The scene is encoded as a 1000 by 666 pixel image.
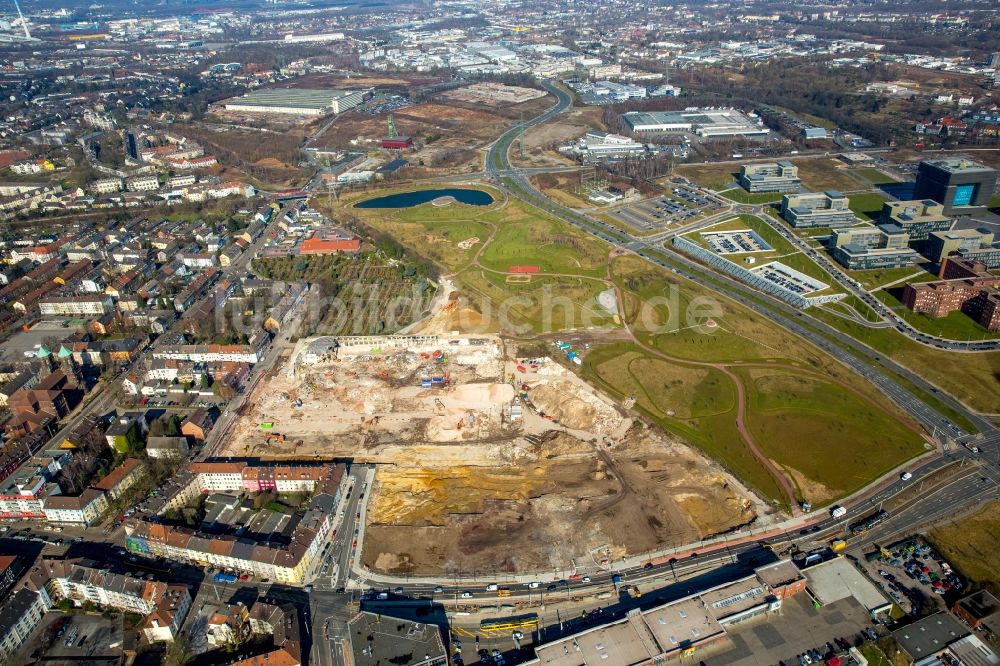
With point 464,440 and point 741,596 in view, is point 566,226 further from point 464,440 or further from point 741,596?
point 741,596

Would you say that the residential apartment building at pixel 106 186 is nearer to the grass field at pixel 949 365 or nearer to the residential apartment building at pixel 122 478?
the residential apartment building at pixel 122 478

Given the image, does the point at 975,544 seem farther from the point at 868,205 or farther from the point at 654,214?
the point at 868,205

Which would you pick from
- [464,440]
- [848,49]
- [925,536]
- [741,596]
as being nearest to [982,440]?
[925,536]

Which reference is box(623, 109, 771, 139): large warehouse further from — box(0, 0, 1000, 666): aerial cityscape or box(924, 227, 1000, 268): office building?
box(924, 227, 1000, 268): office building

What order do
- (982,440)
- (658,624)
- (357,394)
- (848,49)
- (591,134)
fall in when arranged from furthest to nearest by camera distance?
(848,49) → (591,134) → (357,394) → (982,440) → (658,624)

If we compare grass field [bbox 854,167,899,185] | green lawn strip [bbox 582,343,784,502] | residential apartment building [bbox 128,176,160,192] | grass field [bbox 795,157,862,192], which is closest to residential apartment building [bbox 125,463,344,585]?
green lawn strip [bbox 582,343,784,502]

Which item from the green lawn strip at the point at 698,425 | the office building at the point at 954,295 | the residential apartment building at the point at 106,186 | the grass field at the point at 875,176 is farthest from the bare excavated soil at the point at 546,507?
the residential apartment building at the point at 106,186
